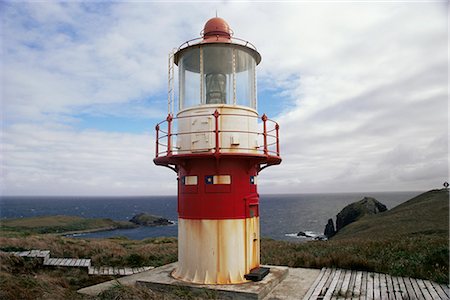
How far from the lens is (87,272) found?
1259 cm

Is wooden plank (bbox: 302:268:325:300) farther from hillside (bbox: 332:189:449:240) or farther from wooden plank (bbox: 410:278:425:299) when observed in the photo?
hillside (bbox: 332:189:449:240)

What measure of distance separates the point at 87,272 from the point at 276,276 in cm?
688

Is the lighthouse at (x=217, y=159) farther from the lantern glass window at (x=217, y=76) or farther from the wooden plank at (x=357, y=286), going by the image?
the wooden plank at (x=357, y=286)

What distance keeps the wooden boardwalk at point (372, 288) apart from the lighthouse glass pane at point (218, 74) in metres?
5.52

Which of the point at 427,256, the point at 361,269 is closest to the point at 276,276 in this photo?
the point at 361,269

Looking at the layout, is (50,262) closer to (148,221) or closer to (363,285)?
(363,285)

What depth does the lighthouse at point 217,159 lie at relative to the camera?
9.30 meters

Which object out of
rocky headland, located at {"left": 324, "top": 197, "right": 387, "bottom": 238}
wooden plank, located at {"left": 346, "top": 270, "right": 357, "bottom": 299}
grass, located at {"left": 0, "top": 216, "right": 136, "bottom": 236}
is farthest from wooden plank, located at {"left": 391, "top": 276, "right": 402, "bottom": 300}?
grass, located at {"left": 0, "top": 216, "right": 136, "bottom": 236}

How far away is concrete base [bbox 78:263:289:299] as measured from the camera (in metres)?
8.45

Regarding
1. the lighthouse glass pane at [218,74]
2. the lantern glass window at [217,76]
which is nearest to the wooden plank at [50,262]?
the lantern glass window at [217,76]

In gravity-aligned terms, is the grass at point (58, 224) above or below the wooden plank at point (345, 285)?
below

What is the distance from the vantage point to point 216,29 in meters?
9.91

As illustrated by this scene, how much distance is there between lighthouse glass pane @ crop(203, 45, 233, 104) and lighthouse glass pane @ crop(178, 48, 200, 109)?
272 mm

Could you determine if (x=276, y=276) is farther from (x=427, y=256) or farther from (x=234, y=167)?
(x=427, y=256)
